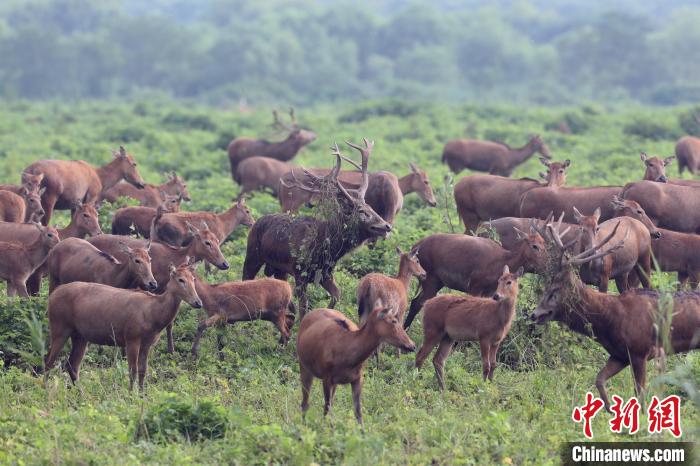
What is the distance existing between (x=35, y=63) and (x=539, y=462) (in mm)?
72476

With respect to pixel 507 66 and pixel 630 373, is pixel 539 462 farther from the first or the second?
pixel 507 66

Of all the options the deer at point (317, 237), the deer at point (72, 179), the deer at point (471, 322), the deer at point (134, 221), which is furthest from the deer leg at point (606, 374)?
the deer at point (72, 179)

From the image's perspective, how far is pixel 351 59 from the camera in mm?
84875

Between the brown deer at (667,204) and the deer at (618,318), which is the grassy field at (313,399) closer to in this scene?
the deer at (618,318)

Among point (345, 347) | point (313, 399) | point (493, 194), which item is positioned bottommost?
point (313, 399)

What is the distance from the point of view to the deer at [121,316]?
35.0 feet

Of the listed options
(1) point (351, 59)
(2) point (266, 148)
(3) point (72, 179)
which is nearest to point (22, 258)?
(3) point (72, 179)

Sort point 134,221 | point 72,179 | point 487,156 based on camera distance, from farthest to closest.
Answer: point 487,156 → point 72,179 → point 134,221

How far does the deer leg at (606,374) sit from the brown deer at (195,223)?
560 centimetres

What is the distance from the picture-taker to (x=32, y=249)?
43.2 ft

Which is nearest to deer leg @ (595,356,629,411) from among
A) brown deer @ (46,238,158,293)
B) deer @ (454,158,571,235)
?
brown deer @ (46,238,158,293)

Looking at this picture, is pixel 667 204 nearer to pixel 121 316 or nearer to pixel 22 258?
pixel 121 316

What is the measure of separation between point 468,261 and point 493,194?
3.43 metres

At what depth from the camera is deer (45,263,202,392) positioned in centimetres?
1067
